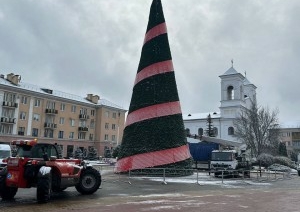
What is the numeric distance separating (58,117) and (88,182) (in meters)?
53.5

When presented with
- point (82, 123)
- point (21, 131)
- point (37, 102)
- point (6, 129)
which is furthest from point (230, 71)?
point (6, 129)

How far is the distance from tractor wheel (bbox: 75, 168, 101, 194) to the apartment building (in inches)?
1835

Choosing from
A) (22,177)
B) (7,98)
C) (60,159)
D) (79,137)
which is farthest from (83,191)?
(79,137)

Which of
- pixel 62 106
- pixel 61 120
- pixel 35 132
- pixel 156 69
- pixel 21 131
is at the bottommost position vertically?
pixel 21 131

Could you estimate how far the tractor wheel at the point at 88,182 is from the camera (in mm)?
13798

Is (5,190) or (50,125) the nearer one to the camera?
(5,190)

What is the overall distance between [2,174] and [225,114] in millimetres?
71829

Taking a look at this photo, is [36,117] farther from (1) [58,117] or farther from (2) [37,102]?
(1) [58,117]

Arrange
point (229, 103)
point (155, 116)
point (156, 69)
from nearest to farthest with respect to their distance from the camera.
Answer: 1. point (155, 116)
2. point (156, 69)
3. point (229, 103)

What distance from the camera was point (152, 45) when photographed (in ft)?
84.2

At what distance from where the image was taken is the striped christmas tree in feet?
77.4

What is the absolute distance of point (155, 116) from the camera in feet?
79.4

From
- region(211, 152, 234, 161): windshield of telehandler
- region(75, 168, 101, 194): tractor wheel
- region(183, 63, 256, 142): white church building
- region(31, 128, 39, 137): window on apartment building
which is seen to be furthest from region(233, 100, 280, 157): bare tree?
region(75, 168, 101, 194): tractor wheel

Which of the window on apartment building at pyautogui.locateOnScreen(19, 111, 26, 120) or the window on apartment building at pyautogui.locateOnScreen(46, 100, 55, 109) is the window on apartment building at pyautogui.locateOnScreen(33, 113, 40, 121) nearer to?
the window on apartment building at pyautogui.locateOnScreen(19, 111, 26, 120)
